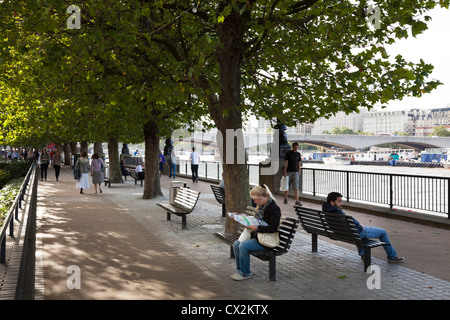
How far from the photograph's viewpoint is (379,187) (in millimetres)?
13898

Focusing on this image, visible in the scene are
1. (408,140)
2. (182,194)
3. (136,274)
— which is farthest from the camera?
(408,140)

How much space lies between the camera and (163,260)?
25.2 ft

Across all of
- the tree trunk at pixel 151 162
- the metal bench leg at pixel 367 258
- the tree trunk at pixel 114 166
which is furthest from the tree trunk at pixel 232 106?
the tree trunk at pixel 114 166

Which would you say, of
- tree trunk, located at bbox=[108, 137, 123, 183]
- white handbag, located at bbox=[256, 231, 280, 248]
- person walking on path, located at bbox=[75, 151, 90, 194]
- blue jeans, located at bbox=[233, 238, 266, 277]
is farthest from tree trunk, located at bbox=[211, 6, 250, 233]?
tree trunk, located at bbox=[108, 137, 123, 183]

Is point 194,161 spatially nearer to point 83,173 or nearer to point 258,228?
point 83,173

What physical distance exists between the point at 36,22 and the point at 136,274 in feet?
15.1

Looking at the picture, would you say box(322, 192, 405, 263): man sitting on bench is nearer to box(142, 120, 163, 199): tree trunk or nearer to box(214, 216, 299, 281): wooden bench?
box(214, 216, 299, 281): wooden bench

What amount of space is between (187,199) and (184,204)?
5.3 inches

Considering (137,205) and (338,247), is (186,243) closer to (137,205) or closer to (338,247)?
(338,247)

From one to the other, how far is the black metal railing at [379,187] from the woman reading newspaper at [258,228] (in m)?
6.89

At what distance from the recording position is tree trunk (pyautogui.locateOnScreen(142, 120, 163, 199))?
56.0ft

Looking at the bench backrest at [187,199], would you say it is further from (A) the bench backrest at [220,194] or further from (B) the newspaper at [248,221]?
(B) the newspaper at [248,221]

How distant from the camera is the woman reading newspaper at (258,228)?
6422 mm
